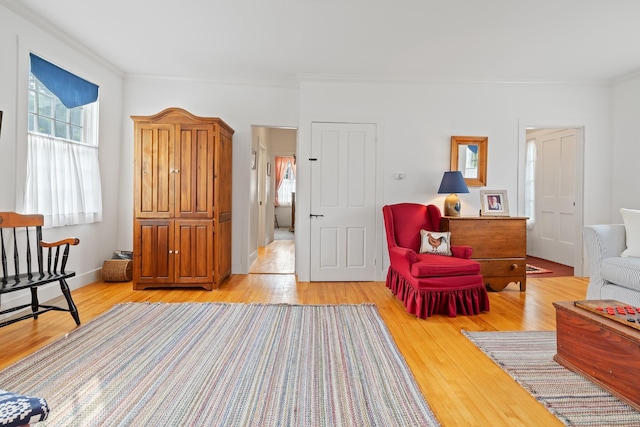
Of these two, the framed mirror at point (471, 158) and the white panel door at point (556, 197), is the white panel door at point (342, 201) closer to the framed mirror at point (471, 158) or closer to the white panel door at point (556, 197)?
the framed mirror at point (471, 158)

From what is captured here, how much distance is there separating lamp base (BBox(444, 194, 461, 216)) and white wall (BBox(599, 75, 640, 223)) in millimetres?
2149

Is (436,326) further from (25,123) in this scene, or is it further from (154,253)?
(25,123)

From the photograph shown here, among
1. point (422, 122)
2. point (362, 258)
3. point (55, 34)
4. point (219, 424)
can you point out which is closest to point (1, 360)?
point (219, 424)

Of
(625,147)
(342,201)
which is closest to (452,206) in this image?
(342,201)

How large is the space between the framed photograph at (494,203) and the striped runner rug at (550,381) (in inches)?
77.1

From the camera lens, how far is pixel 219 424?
162cm

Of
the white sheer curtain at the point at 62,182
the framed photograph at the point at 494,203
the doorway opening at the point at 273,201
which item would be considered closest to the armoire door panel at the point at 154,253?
the white sheer curtain at the point at 62,182

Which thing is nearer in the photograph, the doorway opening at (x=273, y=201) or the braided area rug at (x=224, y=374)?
the braided area rug at (x=224, y=374)

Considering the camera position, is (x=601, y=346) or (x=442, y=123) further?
(x=442, y=123)

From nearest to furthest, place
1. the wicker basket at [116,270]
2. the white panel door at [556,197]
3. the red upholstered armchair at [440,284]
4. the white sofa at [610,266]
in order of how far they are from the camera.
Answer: the white sofa at [610,266] → the red upholstered armchair at [440,284] → the wicker basket at [116,270] → the white panel door at [556,197]

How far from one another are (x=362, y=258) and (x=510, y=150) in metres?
2.42

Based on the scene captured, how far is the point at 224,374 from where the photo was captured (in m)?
2.09

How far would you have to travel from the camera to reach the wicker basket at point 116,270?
14.0 feet

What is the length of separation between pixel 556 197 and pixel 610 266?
132 inches
